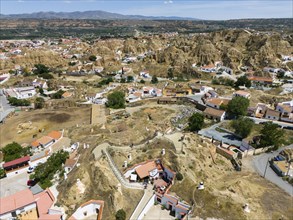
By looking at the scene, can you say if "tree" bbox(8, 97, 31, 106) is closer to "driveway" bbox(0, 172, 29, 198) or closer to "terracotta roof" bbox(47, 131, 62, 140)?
"terracotta roof" bbox(47, 131, 62, 140)

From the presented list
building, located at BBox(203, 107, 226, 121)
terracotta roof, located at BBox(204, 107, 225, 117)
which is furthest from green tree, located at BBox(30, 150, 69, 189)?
terracotta roof, located at BBox(204, 107, 225, 117)

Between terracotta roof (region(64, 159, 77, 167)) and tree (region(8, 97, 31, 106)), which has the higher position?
terracotta roof (region(64, 159, 77, 167))

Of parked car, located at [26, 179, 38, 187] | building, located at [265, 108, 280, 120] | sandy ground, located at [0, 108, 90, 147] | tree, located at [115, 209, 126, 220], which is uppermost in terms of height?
building, located at [265, 108, 280, 120]

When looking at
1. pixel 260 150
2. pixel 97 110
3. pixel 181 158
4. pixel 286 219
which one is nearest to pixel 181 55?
pixel 97 110

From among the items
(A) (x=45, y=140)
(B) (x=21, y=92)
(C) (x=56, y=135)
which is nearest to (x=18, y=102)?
(B) (x=21, y=92)

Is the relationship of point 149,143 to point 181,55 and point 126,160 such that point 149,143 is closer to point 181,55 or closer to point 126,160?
point 126,160

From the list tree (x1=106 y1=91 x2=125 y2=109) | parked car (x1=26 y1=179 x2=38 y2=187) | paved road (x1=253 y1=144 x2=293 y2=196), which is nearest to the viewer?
paved road (x1=253 y1=144 x2=293 y2=196)

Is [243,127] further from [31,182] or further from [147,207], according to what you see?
[31,182]

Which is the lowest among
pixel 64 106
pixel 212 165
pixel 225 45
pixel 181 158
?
pixel 64 106
